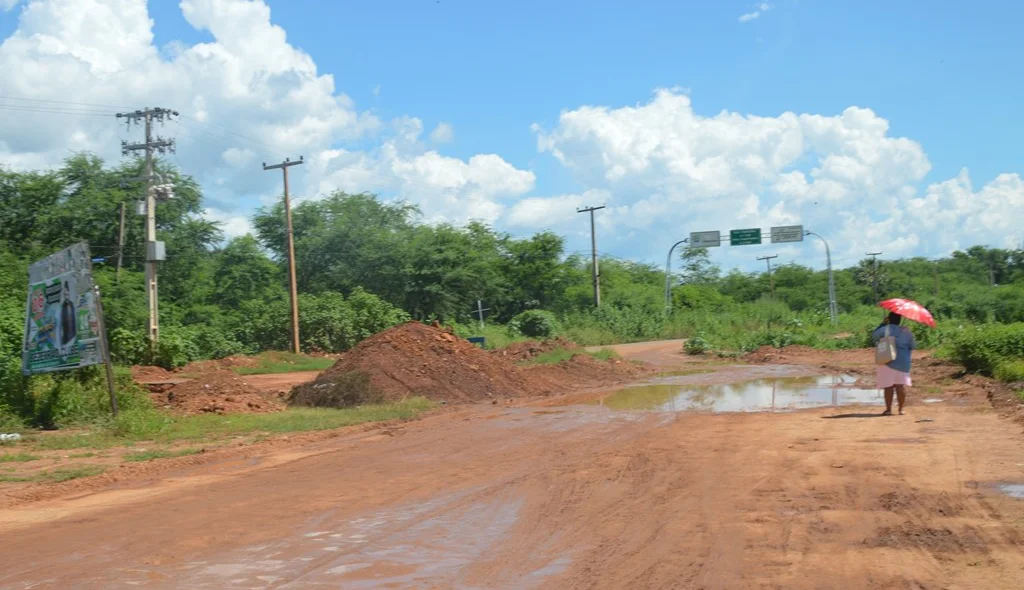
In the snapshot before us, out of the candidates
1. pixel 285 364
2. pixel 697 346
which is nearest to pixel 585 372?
pixel 697 346

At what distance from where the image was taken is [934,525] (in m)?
7.16

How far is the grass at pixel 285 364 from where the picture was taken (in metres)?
35.7

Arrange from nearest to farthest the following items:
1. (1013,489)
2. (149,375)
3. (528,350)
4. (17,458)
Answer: (1013,489) → (17,458) → (149,375) → (528,350)

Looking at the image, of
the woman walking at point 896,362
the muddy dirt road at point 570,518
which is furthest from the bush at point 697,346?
the muddy dirt road at point 570,518

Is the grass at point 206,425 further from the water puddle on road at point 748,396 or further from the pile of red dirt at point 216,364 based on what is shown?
the pile of red dirt at point 216,364

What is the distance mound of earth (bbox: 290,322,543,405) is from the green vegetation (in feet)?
39.9

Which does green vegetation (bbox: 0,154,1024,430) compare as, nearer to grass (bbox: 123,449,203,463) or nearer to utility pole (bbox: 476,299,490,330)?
utility pole (bbox: 476,299,490,330)

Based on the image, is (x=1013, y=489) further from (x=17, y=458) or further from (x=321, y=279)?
(x=321, y=279)

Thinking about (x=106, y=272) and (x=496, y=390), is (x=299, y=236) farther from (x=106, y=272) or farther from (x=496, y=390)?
(x=496, y=390)

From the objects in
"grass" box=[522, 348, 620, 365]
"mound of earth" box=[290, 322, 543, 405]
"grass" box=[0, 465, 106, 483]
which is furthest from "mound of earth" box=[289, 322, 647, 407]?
"grass" box=[0, 465, 106, 483]

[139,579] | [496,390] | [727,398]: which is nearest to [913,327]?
[727,398]

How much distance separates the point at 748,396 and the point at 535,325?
33.7 meters

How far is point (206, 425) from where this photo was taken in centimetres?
1656

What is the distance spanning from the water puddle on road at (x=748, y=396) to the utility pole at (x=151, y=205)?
19.7 meters
